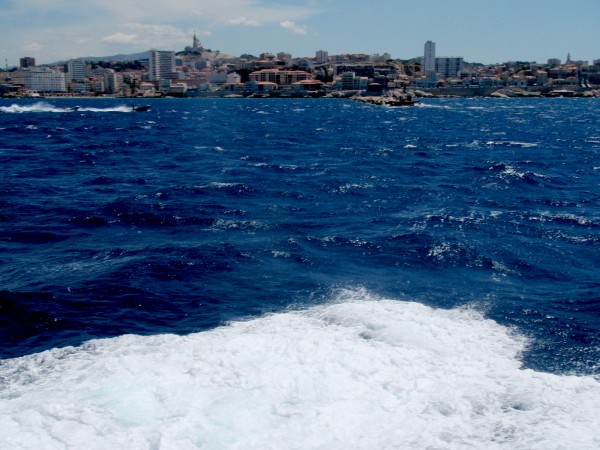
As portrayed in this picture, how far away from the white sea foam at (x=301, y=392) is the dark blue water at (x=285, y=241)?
1.53 metres

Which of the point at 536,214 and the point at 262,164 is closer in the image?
the point at 536,214

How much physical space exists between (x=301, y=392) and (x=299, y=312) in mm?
5249

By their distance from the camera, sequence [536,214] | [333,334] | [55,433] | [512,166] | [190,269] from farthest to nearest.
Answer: [512,166] < [536,214] < [190,269] < [333,334] < [55,433]

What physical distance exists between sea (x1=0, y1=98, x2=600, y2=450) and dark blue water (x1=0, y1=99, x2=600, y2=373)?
0.14m

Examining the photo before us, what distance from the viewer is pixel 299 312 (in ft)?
62.8

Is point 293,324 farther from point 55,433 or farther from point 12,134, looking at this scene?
point 12,134

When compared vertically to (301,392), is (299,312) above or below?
above

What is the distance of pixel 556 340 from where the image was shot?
698 inches

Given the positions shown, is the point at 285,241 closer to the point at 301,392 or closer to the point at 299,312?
the point at 299,312

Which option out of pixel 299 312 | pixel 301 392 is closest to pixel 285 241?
pixel 299 312

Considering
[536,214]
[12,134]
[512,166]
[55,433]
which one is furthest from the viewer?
[12,134]

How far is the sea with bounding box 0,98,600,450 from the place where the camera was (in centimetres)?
1286

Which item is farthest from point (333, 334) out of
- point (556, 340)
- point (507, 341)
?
point (556, 340)

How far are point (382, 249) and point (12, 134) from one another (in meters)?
69.4
